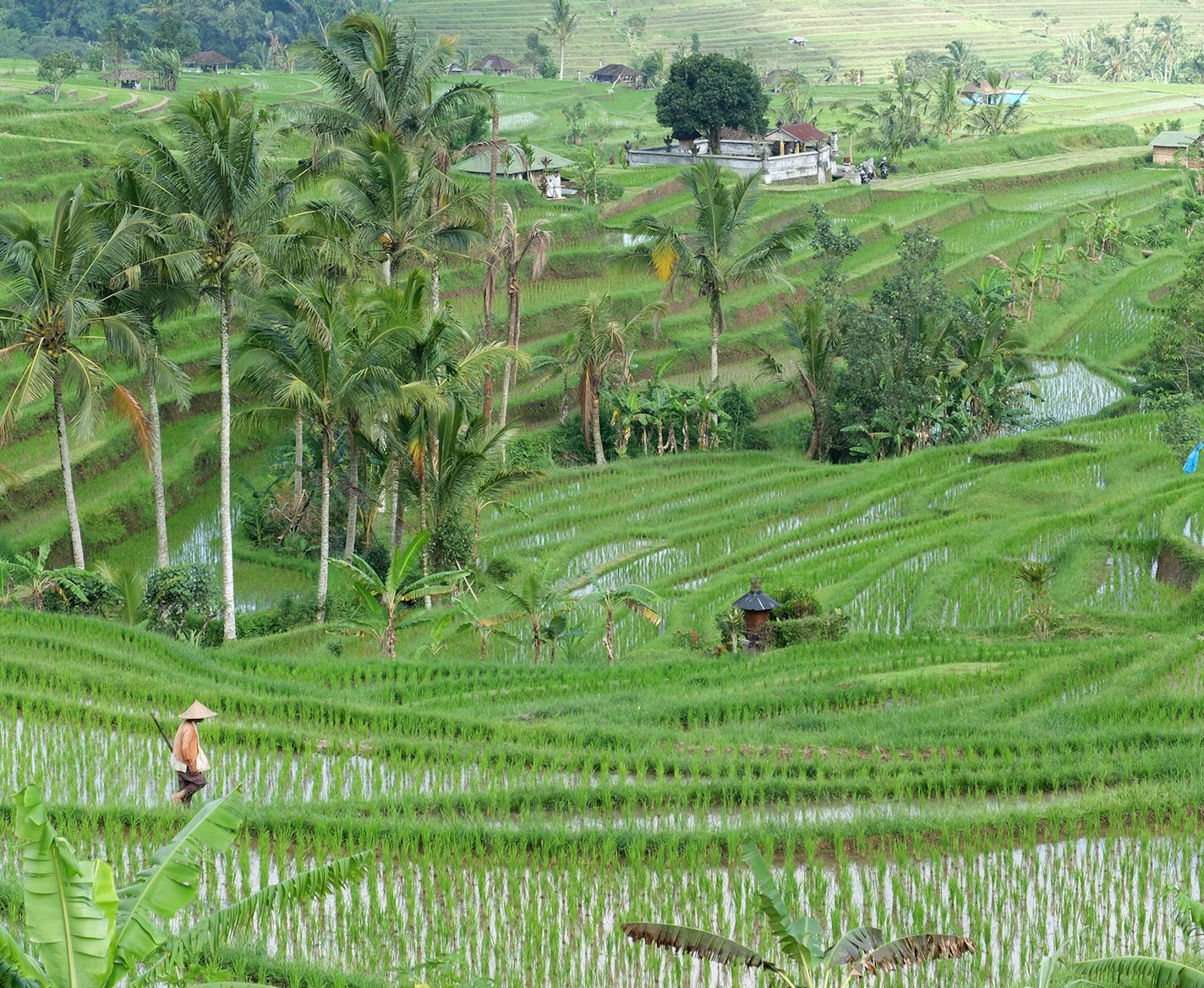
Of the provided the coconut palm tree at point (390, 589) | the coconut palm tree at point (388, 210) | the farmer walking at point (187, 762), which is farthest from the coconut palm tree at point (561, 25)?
the farmer walking at point (187, 762)

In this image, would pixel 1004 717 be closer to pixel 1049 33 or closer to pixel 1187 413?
pixel 1187 413

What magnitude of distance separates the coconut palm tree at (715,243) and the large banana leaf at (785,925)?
18.3m

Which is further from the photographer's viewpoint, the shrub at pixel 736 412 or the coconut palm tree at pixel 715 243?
the shrub at pixel 736 412

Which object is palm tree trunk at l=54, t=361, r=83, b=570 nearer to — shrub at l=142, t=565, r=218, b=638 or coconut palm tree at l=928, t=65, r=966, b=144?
shrub at l=142, t=565, r=218, b=638

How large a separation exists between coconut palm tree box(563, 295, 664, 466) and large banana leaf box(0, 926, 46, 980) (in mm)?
17634

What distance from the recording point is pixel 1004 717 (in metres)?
13.5

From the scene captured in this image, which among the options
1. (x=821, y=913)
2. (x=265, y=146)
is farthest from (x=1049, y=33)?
(x=821, y=913)

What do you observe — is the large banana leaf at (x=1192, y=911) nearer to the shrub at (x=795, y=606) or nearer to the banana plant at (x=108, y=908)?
the banana plant at (x=108, y=908)

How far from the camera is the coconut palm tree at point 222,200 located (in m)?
16.1

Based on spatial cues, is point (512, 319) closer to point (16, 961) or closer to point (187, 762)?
point (187, 762)

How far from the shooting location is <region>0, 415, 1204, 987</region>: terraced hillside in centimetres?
955

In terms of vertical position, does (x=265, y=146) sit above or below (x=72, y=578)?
above

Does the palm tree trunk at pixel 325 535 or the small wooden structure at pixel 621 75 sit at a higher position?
the small wooden structure at pixel 621 75

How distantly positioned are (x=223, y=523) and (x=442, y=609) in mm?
2610
